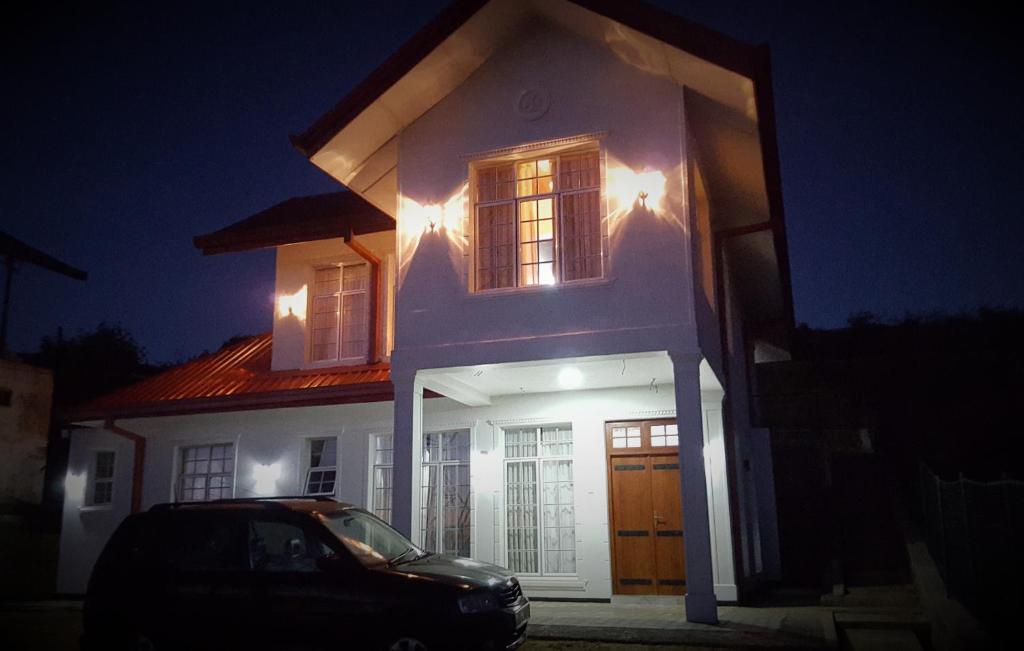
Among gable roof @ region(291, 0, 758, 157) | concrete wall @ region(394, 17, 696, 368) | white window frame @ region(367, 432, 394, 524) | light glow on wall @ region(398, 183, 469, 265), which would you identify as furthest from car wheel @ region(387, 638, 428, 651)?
gable roof @ region(291, 0, 758, 157)

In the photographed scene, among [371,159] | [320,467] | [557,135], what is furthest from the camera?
[320,467]

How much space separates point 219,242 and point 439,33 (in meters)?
6.11

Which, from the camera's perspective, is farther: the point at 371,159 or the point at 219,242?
the point at 219,242

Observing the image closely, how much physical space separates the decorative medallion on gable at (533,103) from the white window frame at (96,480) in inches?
399

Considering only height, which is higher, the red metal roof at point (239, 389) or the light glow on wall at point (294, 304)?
the light glow on wall at point (294, 304)

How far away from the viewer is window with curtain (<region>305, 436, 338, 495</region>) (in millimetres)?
14297

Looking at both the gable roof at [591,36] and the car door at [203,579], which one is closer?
the car door at [203,579]

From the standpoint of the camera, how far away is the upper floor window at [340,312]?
1463 cm

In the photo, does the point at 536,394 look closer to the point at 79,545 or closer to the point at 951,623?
the point at 951,623

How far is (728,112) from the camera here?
35.6ft

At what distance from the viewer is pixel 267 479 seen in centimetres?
1458

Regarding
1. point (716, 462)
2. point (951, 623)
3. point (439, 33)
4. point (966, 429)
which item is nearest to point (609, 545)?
point (716, 462)

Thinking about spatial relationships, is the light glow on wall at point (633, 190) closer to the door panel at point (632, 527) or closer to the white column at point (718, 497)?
the white column at point (718, 497)

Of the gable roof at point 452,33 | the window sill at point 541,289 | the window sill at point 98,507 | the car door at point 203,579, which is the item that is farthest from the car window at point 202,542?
the window sill at point 98,507
